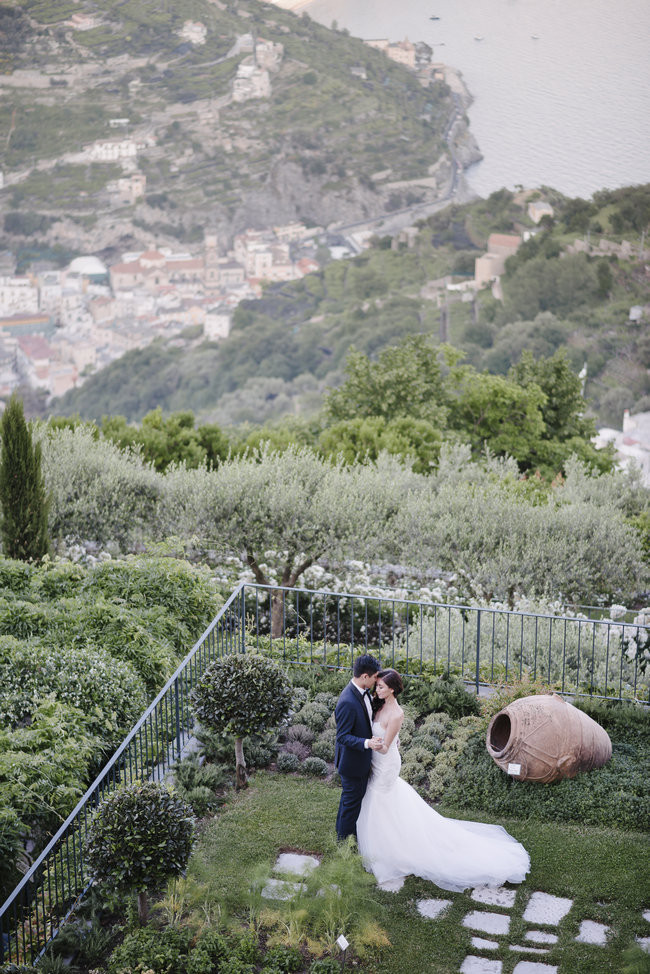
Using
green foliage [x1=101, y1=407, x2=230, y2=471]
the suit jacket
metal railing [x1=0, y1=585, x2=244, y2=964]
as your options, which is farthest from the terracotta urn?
green foliage [x1=101, y1=407, x2=230, y2=471]

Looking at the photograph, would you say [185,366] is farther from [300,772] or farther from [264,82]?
[300,772]

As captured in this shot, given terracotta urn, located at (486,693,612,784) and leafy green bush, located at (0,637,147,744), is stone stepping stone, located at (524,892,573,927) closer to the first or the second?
terracotta urn, located at (486,693,612,784)

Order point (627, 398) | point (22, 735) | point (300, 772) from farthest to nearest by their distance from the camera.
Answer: point (627, 398)
point (300, 772)
point (22, 735)

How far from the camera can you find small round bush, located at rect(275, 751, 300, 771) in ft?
26.1

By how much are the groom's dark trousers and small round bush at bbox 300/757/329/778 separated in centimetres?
137

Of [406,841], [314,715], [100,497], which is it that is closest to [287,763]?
[314,715]

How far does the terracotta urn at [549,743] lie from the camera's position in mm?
7332

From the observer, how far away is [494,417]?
30.9m

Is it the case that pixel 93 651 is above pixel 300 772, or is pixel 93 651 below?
above

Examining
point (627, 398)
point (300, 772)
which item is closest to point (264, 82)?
point (627, 398)

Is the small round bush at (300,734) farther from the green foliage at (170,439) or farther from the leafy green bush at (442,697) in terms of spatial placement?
the green foliage at (170,439)

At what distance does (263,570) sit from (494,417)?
18.4 m

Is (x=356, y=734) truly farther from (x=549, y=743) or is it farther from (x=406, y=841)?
(x=549, y=743)

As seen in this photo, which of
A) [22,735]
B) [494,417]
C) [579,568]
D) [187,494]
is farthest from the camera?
[494,417]
